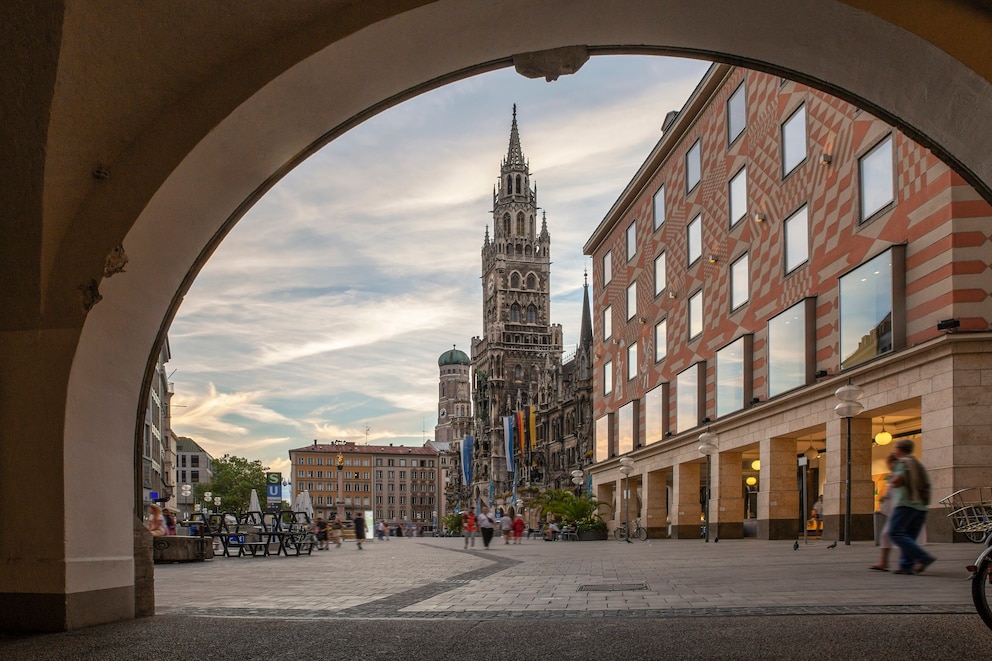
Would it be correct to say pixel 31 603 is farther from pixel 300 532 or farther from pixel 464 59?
pixel 300 532

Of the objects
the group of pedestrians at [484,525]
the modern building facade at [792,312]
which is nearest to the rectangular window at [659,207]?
the modern building facade at [792,312]

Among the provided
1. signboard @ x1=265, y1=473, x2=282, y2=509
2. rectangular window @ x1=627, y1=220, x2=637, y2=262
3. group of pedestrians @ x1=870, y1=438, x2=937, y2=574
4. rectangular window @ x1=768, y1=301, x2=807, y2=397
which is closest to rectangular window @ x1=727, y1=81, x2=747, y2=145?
rectangular window @ x1=768, y1=301, x2=807, y2=397

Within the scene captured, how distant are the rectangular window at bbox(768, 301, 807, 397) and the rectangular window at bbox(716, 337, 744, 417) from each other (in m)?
2.64

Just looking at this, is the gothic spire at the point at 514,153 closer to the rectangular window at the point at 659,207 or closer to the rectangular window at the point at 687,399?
the rectangular window at the point at 659,207

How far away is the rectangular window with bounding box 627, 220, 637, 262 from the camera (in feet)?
164

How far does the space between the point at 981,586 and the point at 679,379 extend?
3550 centimetres

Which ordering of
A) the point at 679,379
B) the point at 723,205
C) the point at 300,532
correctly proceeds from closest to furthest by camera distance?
the point at 300,532 → the point at 723,205 → the point at 679,379

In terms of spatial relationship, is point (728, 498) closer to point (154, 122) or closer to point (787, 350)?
point (787, 350)

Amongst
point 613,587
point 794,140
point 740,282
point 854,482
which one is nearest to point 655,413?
point 740,282

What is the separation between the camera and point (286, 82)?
742 cm

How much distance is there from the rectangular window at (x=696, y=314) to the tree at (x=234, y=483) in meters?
95.4

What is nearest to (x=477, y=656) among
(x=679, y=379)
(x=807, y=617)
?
(x=807, y=617)

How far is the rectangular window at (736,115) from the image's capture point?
35250mm

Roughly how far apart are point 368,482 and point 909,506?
187972 mm
